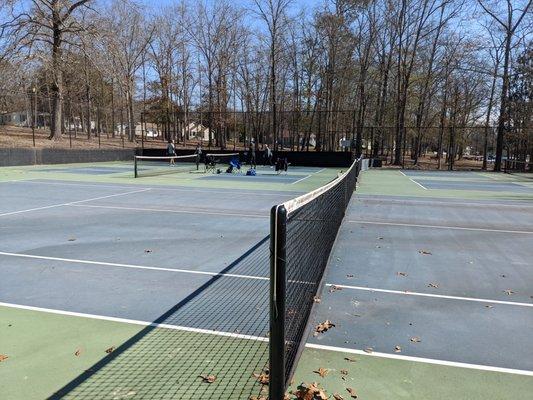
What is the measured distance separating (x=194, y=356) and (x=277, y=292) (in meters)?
1.58

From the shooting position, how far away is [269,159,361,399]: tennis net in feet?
9.33

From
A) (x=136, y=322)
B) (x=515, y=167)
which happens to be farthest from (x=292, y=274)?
(x=515, y=167)

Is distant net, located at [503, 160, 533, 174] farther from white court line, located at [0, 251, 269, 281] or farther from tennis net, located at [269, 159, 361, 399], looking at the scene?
white court line, located at [0, 251, 269, 281]

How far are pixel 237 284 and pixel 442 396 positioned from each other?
3.14 meters

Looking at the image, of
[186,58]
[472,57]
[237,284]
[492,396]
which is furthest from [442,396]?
[186,58]

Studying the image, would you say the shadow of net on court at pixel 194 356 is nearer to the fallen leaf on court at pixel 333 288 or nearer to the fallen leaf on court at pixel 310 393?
the fallen leaf on court at pixel 310 393

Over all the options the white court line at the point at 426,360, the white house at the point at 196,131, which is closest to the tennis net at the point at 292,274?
the white court line at the point at 426,360

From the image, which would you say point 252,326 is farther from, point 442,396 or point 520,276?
point 520,276

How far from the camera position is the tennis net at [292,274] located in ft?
9.33

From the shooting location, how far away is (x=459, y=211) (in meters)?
13.6

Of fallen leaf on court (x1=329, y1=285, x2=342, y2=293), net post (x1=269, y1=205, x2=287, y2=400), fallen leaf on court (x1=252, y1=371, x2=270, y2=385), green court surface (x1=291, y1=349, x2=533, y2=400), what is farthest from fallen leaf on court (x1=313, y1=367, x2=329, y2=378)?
fallen leaf on court (x1=329, y1=285, x2=342, y2=293)

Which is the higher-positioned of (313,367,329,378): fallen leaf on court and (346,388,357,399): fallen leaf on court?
(313,367,329,378): fallen leaf on court

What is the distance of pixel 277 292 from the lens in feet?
9.34

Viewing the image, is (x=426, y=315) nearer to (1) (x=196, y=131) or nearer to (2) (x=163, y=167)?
(2) (x=163, y=167)
